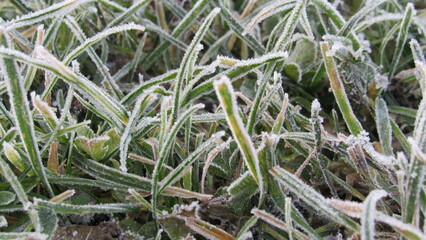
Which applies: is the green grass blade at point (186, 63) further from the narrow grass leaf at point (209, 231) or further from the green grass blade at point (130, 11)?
the green grass blade at point (130, 11)

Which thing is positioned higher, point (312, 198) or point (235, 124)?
point (235, 124)

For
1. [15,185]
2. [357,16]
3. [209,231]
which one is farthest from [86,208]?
[357,16]

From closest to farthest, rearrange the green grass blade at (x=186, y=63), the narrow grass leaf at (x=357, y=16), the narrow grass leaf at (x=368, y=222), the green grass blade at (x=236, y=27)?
the narrow grass leaf at (x=368, y=222), the green grass blade at (x=186, y=63), the narrow grass leaf at (x=357, y=16), the green grass blade at (x=236, y=27)

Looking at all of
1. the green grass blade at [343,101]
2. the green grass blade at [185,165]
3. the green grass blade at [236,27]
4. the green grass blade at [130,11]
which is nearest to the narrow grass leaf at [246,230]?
the green grass blade at [185,165]

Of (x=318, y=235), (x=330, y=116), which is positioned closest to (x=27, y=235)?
(x=318, y=235)

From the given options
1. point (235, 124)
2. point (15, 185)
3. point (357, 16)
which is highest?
point (357, 16)

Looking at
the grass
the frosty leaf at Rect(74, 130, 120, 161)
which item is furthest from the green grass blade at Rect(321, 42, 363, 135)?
the frosty leaf at Rect(74, 130, 120, 161)

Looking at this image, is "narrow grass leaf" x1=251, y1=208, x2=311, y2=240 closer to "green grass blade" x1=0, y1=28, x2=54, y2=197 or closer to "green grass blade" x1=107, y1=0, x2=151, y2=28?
"green grass blade" x1=0, y1=28, x2=54, y2=197

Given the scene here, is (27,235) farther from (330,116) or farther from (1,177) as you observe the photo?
(330,116)

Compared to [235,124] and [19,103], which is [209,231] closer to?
[235,124]

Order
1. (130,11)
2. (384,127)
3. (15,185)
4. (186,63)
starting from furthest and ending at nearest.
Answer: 1. (130,11)
2. (384,127)
3. (186,63)
4. (15,185)

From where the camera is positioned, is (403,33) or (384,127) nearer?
(384,127)

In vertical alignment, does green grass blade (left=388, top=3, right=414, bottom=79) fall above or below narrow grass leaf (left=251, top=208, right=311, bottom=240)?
above
